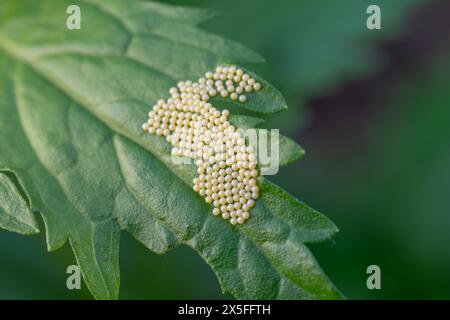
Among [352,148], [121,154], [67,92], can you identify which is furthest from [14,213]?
[352,148]

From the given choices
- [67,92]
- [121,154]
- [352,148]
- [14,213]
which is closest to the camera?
[14,213]

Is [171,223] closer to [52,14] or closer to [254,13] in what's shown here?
[52,14]

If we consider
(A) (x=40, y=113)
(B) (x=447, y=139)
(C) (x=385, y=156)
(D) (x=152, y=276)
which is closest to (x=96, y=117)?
(A) (x=40, y=113)

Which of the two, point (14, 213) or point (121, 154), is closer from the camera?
point (14, 213)

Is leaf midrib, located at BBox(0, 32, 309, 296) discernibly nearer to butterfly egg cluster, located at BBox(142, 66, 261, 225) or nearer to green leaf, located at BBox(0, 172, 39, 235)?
butterfly egg cluster, located at BBox(142, 66, 261, 225)

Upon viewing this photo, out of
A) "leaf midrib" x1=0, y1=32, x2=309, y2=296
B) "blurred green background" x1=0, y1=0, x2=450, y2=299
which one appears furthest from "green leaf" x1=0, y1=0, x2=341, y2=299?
"blurred green background" x1=0, y1=0, x2=450, y2=299

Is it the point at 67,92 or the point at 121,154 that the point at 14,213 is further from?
the point at 67,92
